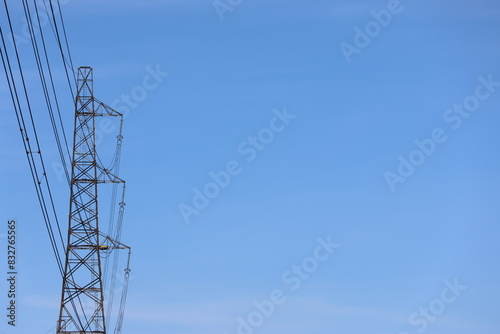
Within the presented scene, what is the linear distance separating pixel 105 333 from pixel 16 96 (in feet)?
134

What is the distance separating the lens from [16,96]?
37031mm

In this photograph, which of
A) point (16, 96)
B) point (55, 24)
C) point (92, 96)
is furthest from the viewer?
point (92, 96)

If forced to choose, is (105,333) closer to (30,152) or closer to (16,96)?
(30,152)

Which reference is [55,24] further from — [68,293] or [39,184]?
[68,293]

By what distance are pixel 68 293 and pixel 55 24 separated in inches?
1108

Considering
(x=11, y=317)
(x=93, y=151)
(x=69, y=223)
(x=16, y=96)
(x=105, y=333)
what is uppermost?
(x=93, y=151)

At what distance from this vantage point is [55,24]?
160ft

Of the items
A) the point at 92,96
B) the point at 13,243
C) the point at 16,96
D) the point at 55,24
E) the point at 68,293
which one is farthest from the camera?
the point at 92,96

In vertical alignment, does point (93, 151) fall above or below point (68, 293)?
above

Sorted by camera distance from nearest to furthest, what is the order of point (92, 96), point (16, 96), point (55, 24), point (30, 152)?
1. point (16, 96)
2. point (30, 152)
3. point (55, 24)
4. point (92, 96)

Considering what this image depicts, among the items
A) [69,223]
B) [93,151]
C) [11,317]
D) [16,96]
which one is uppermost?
[93,151]

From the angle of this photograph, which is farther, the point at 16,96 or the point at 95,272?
the point at 95,272

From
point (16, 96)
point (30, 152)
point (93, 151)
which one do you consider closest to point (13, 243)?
point (93, 151)

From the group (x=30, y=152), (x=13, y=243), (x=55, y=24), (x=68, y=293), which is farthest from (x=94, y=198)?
(x=30, y=152)
